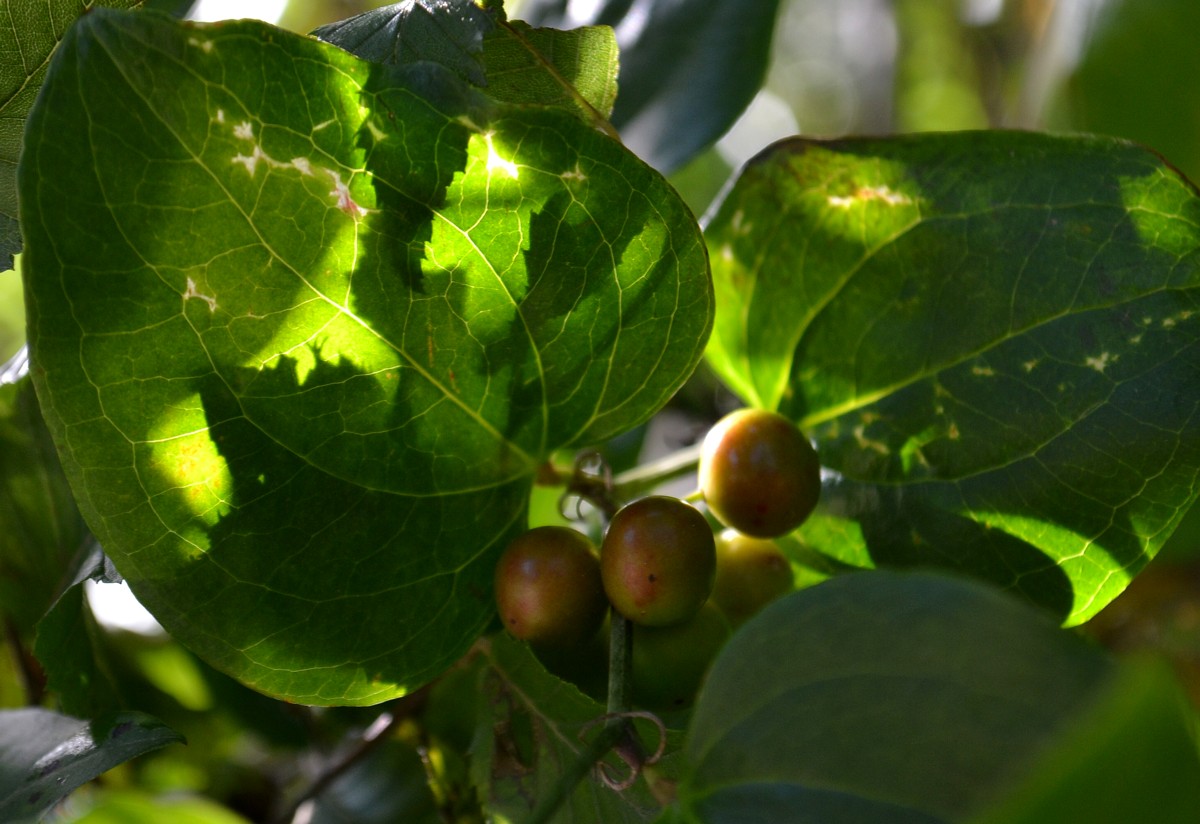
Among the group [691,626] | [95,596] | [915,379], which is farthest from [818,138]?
[95,596]

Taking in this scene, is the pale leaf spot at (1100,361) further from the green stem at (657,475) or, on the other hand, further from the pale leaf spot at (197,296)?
the pale leaf spot at (197,296)

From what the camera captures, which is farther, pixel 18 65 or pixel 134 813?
pixel 18 65

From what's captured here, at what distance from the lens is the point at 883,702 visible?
0.87ft

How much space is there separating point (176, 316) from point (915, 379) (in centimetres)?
Answer: 34

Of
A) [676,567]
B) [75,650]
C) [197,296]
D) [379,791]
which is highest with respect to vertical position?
[197,296]

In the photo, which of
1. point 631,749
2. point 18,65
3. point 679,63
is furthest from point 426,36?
point 679,63

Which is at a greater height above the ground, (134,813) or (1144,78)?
(1144,78)

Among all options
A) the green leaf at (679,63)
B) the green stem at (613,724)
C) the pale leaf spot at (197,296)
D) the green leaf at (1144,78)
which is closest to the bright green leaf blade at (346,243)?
the pale leaf spot at (197,296)

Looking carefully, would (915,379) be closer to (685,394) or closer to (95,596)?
(685,394)

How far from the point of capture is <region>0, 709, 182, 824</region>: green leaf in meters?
0.40

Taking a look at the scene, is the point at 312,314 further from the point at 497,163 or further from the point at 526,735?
the point at 526,735

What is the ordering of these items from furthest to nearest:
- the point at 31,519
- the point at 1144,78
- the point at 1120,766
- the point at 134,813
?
the point at 1144,78 < the point at 31,519 < the point at 134,813 < the point at 1120,766

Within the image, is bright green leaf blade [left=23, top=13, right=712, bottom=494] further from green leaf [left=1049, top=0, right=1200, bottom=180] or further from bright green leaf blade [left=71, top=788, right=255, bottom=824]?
green leaf [left=1049, top=0, right=1200, bottom=180]

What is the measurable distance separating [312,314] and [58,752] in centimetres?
23
